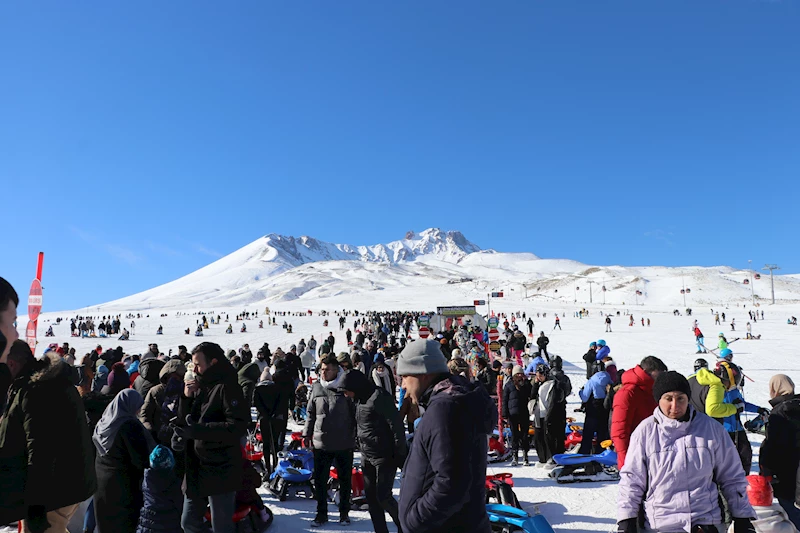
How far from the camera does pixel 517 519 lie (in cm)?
470

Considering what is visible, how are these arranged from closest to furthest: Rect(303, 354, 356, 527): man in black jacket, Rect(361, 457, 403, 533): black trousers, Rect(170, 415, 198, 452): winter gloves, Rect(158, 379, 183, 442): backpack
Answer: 1. Rect(170, 415, 198, 452): winter gloves
2. Rect(158, 379, 183, 442): backpack
3. Rect(361, 457, 403, 533): black trousers
4. Rect(303, 354, 356, 527): man in black jacket

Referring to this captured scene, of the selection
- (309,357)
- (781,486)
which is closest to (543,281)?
(309,357)

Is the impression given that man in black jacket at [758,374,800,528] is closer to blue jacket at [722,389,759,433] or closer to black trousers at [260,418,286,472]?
blue jacket at [722,389,759,433]

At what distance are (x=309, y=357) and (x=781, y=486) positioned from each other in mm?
13598

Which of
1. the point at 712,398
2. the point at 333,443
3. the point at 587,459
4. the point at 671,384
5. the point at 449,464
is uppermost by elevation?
the point at 671,384

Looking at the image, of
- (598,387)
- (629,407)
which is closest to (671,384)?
(629,407)

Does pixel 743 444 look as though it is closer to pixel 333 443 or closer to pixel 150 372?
pixel 333 443

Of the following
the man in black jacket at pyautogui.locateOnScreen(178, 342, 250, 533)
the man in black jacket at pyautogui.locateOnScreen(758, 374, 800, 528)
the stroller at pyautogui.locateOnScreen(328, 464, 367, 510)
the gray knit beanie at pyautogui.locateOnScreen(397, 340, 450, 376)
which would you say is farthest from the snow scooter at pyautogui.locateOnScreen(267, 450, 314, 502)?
the man in black jacket at pyautogui.locateOnScreen(758, 374, 800, 528)

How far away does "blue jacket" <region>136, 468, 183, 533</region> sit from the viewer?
3988mm

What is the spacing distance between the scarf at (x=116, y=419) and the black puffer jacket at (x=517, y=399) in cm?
546

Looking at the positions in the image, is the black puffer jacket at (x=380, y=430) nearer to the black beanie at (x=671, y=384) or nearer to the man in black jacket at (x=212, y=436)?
the man in black jacket at (x=212, y=436)

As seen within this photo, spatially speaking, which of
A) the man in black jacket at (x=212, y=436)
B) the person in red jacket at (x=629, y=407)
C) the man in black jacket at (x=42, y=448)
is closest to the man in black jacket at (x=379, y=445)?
the man in black jacket at (x=212, y=436)

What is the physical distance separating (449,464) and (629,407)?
292 centimetres

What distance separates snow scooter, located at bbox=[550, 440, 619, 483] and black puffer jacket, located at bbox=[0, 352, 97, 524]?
5774 mm
